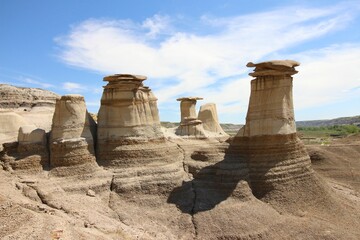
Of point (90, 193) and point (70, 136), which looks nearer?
point (90, 193)

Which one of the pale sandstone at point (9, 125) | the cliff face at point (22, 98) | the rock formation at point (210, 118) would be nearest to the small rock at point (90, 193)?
the pale sandstone at point (9, 125)

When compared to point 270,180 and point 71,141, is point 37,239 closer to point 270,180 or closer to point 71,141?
point 71,141

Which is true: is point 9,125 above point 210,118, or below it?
below

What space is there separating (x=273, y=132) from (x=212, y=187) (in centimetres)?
472

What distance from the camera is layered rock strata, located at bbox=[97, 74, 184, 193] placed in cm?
2047

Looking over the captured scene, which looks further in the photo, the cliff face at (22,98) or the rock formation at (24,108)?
the cliff face at (22,98)

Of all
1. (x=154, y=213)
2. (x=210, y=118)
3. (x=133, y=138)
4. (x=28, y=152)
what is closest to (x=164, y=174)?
(x=154, y=213)

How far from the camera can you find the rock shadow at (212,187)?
65.0ft

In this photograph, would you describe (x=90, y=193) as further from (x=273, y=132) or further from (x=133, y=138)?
(x=273, y=132)

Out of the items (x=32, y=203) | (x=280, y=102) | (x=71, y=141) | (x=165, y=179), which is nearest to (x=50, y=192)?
(x=32, y=203)

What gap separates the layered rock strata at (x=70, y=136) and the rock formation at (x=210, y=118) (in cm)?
1993

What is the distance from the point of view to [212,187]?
2094 centimetres

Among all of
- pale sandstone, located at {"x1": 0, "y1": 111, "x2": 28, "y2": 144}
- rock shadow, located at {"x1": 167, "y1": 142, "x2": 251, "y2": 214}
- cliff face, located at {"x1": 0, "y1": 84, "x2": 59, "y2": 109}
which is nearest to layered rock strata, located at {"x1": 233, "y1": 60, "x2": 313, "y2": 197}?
rock shadow, located at {"x1": 167, "y1": 142, "x2": 251, "y2": 214}

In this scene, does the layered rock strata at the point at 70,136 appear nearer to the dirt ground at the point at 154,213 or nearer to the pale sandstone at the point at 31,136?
the pale sandstone at the point at 31,136
